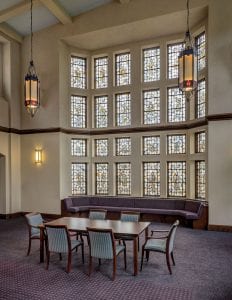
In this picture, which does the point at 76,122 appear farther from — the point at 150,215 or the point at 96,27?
the point at 150,215

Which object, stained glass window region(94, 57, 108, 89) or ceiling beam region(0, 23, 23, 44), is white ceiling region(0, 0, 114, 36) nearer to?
ceiling beam region(0, 23, 23, 44)

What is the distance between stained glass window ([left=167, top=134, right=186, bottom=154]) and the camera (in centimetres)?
964

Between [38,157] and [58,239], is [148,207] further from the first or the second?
[58,239]

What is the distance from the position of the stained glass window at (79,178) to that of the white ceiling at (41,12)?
5428 millimetres

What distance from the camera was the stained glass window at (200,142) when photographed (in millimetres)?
9086

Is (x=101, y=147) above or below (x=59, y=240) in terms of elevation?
above

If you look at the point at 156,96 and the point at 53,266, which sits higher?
the point at 156,96

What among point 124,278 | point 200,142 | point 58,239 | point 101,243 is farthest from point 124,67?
point 124,278

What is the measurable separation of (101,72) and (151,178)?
471cm

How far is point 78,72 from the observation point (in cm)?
1091

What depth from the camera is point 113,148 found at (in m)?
10.5

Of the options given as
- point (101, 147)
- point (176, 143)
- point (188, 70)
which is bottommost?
point (101, 147)

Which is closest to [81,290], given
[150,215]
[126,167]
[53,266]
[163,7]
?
[53,266]

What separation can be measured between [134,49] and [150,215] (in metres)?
6.21
